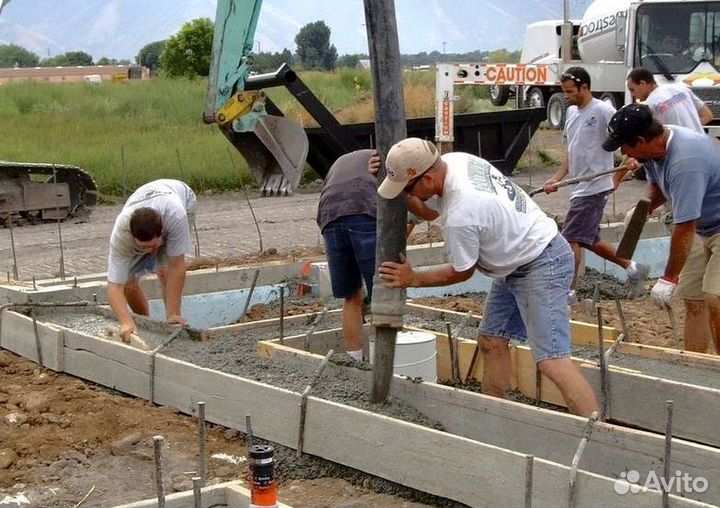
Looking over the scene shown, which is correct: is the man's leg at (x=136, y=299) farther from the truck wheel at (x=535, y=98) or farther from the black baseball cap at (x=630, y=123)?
the truck wheel at (x=535, y=98)

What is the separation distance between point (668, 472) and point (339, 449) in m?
1.32

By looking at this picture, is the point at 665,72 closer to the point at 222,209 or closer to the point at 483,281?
the point at 222,209

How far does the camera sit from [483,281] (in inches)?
312

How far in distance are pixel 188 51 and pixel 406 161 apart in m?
39.7

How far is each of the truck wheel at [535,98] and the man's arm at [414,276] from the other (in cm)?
1664

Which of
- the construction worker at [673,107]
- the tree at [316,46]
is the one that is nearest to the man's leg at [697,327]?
the construction worker at [673,107]

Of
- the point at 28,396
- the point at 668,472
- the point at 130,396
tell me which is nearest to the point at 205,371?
the point at 130,396

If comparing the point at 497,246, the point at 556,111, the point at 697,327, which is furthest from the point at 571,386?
the point at 556,111

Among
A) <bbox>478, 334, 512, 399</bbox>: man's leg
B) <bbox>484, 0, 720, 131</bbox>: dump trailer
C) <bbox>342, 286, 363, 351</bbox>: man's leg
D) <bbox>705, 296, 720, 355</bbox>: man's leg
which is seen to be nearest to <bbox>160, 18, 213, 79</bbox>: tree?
<bbox>484, 0, 720, 131</bbox>: dump trailer

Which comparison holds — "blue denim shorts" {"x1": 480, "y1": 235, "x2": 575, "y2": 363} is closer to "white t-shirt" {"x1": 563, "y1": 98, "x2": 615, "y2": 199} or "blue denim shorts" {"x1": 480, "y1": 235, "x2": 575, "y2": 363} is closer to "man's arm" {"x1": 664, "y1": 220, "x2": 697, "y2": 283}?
"man's arm" {"x1": 664, "y1": 220, "x2": 697, "y2": 283}

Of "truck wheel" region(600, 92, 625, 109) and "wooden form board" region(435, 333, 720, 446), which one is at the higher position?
"truck wheel" region(600, 92, 625, 109)

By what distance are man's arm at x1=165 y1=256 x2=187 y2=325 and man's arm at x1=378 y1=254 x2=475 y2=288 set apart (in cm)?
206

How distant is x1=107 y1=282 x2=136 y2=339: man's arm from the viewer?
5.74 metres

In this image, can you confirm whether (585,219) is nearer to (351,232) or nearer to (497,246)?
(351,232)
